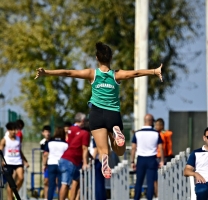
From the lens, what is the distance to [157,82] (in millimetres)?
33906

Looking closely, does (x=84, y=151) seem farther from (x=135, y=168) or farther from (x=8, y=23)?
(x=8, y=23)

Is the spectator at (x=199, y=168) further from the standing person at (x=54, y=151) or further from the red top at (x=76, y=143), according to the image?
the standing person at (x=54, y=151)

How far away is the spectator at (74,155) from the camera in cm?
1731

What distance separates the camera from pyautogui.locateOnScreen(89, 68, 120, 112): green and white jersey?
1203cm

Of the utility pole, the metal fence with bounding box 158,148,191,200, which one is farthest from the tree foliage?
the metal fence with bounding box 158,148,191,200

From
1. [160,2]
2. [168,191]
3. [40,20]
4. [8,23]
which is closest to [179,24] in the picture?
[160,2]

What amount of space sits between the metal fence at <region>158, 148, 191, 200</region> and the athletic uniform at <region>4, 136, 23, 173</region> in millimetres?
4725

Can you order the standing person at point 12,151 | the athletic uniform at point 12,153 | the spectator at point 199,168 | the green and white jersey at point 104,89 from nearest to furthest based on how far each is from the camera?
the green and white jersey at point 104,89, the spectator at point 199,168, the standing person at point 12,151, the athletic uniform at point 12,153

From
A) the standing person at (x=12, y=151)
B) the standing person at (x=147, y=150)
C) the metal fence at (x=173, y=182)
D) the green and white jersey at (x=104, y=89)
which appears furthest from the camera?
the standing person at (x=12, y=151)

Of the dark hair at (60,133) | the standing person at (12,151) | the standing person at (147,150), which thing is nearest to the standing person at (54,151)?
the dark hair at (60,133)

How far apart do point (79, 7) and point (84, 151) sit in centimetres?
1873

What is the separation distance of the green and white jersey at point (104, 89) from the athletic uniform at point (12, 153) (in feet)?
22.0

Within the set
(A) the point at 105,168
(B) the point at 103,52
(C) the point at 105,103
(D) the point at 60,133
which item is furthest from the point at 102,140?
(D) the point at 60,133

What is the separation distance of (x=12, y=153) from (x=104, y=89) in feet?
22.9
